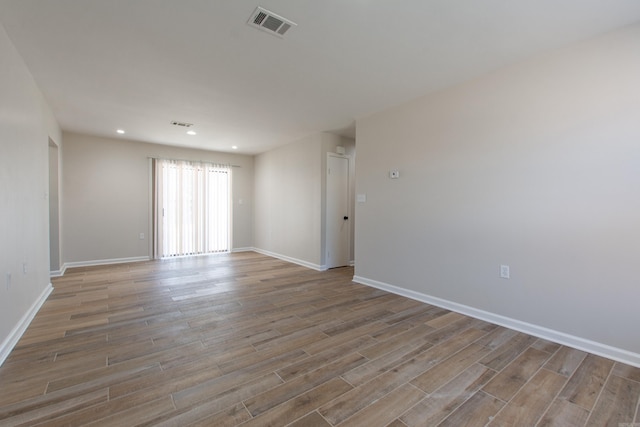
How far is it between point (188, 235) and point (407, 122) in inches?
209

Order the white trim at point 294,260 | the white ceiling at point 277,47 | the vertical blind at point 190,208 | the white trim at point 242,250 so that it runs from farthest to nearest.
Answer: the white trim at point 242,250 < the vertical blind at point 190,208 < the white trim at point 294,260 < the white ceiling at point 277,47

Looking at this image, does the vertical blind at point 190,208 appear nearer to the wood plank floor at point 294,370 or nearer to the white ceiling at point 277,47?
the white ceiling at point 277,47

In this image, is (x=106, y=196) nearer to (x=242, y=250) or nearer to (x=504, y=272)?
(x=242, y=250)

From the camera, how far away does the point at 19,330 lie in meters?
2.46

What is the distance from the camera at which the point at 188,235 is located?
6547 millimetres

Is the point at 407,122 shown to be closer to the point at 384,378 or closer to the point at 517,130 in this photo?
the point at 517,130

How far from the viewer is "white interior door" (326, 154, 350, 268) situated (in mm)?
5250

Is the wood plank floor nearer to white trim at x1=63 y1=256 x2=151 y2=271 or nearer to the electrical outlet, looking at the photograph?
the electrical outlet

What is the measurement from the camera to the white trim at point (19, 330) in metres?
2.13

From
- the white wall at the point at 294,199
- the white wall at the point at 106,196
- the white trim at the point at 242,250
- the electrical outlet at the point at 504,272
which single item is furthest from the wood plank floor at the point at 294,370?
the white trim at the point at 242,250

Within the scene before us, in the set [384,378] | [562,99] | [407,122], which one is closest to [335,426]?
[384,378]

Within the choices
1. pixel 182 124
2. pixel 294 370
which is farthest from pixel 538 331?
pixel 182 124

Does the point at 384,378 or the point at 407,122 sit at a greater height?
the point at 407,122

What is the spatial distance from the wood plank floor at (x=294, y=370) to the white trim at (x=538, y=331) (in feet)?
0.33
